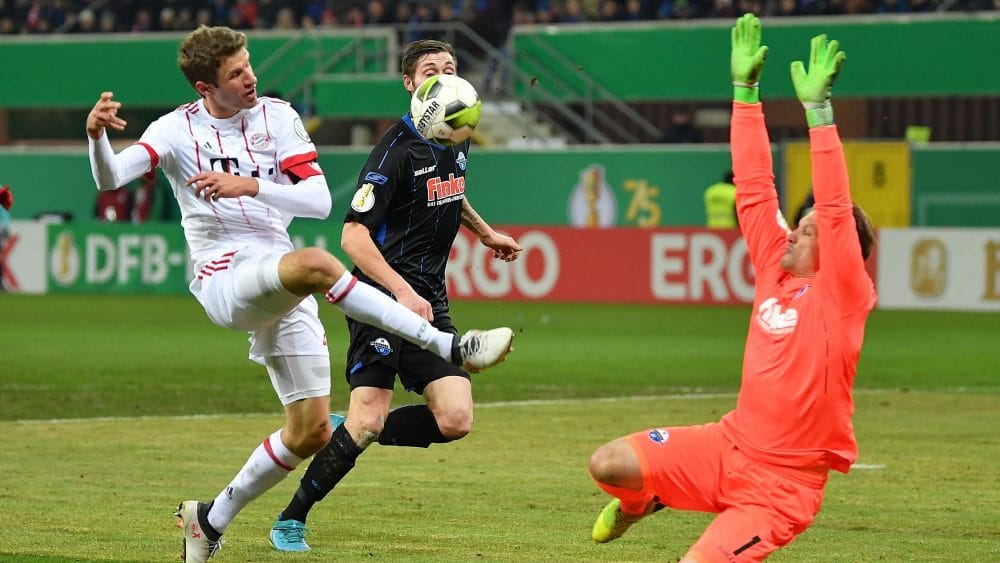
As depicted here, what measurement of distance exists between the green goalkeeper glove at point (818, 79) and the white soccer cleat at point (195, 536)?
10.3 ft

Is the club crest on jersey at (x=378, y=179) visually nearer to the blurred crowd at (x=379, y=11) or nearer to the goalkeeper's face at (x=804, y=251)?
the goalkeeper's face at (x=804, y=251)

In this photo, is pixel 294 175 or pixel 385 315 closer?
pixel 385 315

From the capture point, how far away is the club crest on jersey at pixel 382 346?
8.12 meters

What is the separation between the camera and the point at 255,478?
7.52 metres

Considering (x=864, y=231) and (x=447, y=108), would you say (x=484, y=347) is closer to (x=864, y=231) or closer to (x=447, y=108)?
(x=447, y=108)

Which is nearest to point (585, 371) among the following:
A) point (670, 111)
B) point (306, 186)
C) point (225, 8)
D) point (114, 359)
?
point (114, 359)

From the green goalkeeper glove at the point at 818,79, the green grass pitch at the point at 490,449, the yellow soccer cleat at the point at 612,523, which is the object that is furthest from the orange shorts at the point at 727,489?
the green grass pitch at the point at 490,449

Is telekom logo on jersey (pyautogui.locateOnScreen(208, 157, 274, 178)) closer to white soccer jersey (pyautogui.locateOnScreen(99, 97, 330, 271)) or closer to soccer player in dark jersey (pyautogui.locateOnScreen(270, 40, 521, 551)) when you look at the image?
white soccer jersey (pyautogui.locateOnScreen(99, 97, 330, 271))

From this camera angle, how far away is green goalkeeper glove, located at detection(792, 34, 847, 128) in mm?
5879

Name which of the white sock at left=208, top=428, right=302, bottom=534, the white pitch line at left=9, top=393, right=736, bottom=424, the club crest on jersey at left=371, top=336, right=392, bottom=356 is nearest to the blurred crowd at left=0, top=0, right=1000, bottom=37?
the white pitch line at left=9, top=393, right=736, bottom=424

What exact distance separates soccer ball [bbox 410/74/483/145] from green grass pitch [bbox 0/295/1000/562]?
1.87 meters

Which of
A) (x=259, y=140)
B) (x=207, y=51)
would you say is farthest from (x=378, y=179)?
(x=207, y=51)

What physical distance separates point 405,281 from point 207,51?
1363mm

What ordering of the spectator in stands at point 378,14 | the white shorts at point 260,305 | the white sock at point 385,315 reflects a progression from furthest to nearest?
the spectator in stands at point 378,14 < the white shorts at point 260,305 < the white sock at point 385,315
